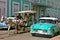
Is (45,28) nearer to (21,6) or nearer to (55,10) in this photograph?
(21,6)

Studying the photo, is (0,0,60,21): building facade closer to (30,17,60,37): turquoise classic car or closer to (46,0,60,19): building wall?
(46,0,60,19): building wall

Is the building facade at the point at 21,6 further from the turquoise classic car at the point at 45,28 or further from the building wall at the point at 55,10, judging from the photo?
the turquoise classic car at the point at 45,28

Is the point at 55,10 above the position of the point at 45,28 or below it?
above

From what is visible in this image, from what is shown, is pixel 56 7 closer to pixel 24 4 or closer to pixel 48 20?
pixel 24 4

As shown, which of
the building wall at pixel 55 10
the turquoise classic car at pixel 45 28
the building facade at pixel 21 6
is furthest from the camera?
the building wall at pixel 55 10

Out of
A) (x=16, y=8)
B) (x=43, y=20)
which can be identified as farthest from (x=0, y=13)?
(x=43, y=20)

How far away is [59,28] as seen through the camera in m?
16.8

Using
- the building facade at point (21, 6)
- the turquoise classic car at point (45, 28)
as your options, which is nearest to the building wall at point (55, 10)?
the building facade at point (21, 6)

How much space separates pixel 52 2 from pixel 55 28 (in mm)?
28750

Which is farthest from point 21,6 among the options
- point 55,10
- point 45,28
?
point 55,10

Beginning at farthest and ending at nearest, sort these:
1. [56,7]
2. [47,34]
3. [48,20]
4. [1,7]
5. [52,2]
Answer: [56,7], [52,2], [1,7], [48,20], [47,34]

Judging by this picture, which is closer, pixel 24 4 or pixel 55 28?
pixel 55 28

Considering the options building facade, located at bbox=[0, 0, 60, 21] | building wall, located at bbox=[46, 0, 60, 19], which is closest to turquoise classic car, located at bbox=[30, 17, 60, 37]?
building facade, located at bbox=[0, 0, 60, 21]

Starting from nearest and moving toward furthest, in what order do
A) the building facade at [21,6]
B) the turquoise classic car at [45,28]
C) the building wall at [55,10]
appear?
the turquoise classic car at [45,28], the building facade at [21,6], the building wall at [55,10]
